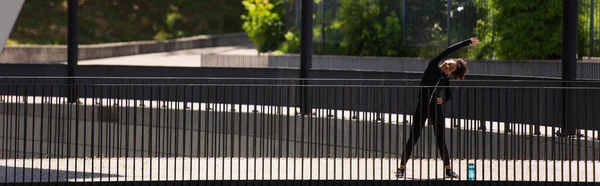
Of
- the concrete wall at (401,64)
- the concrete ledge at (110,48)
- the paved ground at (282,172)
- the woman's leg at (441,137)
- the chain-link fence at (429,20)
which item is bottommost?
the paved ground at (282,172)

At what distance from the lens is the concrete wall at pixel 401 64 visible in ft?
89.1

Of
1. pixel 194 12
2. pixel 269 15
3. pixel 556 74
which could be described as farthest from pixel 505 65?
pixel 194 12

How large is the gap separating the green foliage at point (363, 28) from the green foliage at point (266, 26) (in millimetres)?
4863

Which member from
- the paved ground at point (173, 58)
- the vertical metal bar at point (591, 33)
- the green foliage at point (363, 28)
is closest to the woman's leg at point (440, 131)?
the vertical metal bar at point (591, 33)

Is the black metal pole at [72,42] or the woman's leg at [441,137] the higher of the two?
the black metal pole at [72,42]

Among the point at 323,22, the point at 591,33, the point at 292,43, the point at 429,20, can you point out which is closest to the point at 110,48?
the point at 292,43

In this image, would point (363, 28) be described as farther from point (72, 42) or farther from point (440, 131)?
point (440, 131)

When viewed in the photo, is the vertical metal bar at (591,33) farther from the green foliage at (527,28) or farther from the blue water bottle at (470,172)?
the blue water bottle at (470,172)

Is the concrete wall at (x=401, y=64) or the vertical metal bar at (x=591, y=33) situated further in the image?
the vertical metal bar at (x=591, y=33)

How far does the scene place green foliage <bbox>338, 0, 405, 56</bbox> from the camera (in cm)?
3541

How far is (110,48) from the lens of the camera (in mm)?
47375

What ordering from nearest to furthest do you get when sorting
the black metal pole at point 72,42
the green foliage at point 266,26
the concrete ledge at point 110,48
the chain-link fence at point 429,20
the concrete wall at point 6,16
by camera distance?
the concrete wall at point 6,16
the black metal pole at point 72,42
the chain-link fence at point 429,20
the green foliage at point 266,26
the concrete ledge at point 110,48

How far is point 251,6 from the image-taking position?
4088 cm

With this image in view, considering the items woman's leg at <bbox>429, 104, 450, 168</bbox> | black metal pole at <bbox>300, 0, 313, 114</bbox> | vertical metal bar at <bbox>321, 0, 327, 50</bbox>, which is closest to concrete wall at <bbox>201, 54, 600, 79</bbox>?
vertical metal bar at <bbox>321, 0, 327, 50</bbox>
